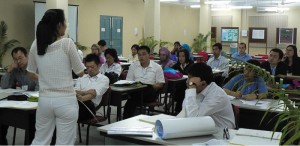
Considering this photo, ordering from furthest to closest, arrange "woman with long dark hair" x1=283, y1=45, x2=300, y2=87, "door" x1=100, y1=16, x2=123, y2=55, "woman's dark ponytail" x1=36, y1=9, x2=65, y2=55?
"door" x1=100, y1=16, x2=123, y2=55
"woman with long dark hair" x1=283, y1=45, x2=300, y2=87
"woman's dark ponytail" x1=36, y1=9, x2=65, y2=55

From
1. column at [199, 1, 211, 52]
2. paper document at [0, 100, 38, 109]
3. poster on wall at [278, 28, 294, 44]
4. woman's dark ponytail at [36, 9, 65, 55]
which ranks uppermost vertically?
column at [199, 1, 211, 52]

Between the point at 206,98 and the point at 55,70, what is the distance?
4.33 feet

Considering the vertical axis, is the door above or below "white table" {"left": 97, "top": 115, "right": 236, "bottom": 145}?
above

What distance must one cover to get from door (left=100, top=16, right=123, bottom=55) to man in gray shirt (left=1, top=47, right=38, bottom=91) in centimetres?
819

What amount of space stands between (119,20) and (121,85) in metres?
8.70

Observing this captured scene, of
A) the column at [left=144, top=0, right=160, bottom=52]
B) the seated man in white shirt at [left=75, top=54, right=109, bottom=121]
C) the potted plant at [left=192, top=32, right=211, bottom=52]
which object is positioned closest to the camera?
the seated man in white shirt at [left=75, top=54, right=109, bottom=121]

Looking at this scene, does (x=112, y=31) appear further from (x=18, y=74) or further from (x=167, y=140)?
(x=167, y=140)

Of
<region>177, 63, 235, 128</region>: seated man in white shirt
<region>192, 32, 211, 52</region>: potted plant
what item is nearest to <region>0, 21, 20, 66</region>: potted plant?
<region>177, 63, 235, 128</region>: seated man in white shirt

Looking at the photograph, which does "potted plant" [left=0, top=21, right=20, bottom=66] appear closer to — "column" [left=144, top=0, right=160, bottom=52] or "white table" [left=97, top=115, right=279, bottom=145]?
"column" [left=144, top=0, right=160, bottom=52]

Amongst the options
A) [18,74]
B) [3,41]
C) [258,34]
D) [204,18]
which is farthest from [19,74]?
[258,34]

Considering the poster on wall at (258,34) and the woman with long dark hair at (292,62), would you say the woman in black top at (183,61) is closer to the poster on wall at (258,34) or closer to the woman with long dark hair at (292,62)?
the woman with long dark hair at (292,62)

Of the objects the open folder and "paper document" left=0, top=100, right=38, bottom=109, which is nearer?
the open folder

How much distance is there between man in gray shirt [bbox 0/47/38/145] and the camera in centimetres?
457

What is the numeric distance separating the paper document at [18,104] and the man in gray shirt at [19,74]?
88 centimetres
